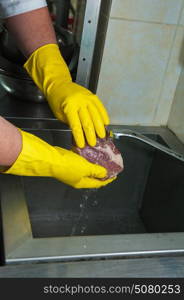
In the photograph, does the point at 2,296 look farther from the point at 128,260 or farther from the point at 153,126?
the point at 153,126

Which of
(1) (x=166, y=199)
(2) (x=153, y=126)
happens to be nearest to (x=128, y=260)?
(1) (x=166, y=199)

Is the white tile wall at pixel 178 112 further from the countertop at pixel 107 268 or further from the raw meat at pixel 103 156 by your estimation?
the countertop at pixel 107 268

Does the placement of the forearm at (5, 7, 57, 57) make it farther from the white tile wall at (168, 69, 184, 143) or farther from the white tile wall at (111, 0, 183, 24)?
the white tile wall at (168, 69, 184, 143)

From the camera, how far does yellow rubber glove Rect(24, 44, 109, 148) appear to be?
80 centimetres

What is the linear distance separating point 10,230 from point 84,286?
199mm

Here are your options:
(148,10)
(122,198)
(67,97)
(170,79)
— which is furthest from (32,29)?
(122,198)

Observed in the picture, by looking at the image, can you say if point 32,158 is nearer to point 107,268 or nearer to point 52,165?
point 52,165

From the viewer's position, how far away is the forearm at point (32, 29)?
2.95 ft

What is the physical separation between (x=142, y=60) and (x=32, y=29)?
1.25 ft

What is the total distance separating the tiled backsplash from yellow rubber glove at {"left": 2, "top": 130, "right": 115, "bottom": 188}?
433mm

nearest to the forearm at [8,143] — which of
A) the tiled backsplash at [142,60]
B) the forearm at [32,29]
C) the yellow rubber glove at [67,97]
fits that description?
the yellow rubber glove at [67,97]

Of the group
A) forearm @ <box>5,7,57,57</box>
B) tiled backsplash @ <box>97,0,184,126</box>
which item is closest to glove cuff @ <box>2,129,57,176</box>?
forearm @ <box>5,7,57,57</box>

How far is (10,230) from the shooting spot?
0.66 metres

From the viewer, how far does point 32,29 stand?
906 millimetres
